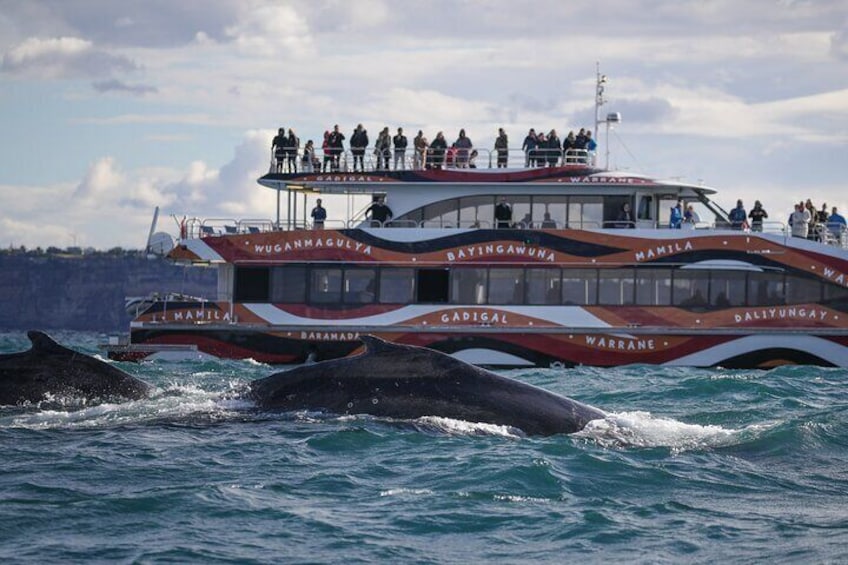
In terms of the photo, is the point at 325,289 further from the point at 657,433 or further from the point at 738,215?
the point at 657,433

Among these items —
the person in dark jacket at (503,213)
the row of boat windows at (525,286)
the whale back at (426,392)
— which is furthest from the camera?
the person in dark jacket at (503,213)

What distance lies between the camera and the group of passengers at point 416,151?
38281mm

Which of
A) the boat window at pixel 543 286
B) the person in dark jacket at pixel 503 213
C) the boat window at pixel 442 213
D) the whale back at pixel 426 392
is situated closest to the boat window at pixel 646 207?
the boat window at pixel 543 286

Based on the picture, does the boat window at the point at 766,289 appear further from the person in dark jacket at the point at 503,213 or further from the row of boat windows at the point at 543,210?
the person in dark jacket at the point at 503,213

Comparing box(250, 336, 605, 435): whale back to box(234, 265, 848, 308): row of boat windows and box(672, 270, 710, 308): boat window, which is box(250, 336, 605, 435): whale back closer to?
box(234, 265, 848, 308): row of boat windows

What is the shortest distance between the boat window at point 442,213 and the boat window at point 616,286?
14.5ft

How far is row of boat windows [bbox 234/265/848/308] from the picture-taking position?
35.8 metres

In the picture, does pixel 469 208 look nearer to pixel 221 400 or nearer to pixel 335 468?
pixel 221 400

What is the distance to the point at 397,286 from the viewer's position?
36500 millimetres

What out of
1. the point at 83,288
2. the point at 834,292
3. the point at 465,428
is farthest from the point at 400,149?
the point at 83,288

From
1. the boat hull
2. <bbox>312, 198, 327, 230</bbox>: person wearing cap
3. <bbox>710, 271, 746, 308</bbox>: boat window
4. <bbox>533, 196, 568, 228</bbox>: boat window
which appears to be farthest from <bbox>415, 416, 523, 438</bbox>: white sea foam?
<bbox>312, 198, 327, 230</bbox>: person wearing cap

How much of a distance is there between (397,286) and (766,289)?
951 cm

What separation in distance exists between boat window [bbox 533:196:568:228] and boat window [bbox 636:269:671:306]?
274 cm

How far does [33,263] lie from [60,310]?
10396 millimetres
